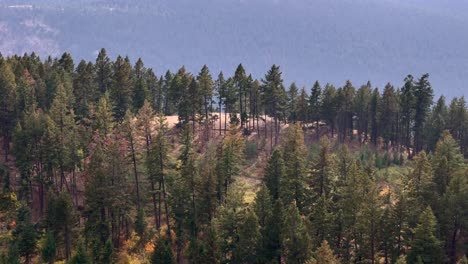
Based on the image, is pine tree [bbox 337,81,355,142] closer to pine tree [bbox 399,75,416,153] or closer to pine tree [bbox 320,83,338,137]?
pine tree [bbox 320,83,338,137]

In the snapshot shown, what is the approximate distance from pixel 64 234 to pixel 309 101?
5448cm

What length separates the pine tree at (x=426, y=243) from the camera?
51.0m

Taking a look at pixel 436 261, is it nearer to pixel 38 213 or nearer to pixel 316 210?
pixel 316 210

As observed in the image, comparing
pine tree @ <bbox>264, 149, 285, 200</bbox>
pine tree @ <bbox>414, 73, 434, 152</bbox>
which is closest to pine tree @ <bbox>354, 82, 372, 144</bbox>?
pine tree @ <bbox>414, 73, 434, 152</bbox>

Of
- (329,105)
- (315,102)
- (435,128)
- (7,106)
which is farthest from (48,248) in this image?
(435,128)

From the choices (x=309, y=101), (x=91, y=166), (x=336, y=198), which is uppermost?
(x=309, y=101)

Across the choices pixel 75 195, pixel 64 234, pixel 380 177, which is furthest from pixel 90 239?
pixel 380 177

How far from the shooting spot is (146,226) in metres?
62.0

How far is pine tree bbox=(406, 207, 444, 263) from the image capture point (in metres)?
51.0

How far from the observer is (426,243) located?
51000 mm

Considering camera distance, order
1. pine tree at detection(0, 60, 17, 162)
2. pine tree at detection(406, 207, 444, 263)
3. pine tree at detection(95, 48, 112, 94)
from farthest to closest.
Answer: pine tree at detection(95, 48, 112, 94) < pine tree at detection(0, 60, 17, 162) < pine tree at detection(406, 207, 444, 263)

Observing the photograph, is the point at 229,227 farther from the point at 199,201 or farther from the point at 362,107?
the point at 362,107

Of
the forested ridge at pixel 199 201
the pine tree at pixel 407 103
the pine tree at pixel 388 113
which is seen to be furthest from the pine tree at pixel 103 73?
the pine tree at pixel 407 103

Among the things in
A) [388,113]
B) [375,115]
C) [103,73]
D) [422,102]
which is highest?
[103,73]
